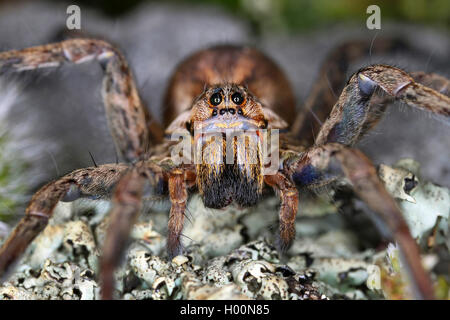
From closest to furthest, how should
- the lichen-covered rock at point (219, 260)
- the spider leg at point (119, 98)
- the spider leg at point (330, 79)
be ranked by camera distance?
the lichen-covered rock at point (219, 260) < the spider leg at point (119, 98) < the spider leg at point (330, 79)

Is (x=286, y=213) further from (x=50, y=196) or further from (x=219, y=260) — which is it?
(x=50, y=196)

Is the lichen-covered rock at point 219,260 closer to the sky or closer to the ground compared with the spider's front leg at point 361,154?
closer to the ground

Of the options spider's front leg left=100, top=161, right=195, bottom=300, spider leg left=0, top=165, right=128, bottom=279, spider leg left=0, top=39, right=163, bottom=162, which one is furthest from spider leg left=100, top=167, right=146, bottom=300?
spider leg left=0, top=39, right=163, bottom=162

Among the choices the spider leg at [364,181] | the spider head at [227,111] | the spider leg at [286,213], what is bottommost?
the spider leg at [286,213]

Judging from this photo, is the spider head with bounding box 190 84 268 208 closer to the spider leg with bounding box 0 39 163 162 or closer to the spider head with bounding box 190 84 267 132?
the spider head with bounding box 190 84 267 132

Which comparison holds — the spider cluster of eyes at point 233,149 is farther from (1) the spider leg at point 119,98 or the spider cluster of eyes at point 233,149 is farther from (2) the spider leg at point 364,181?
(1) the spider leg at point 119,98

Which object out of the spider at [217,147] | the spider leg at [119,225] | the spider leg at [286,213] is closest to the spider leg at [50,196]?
the spider at [217,147]

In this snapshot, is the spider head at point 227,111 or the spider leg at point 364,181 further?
the spider head at point 227,111
